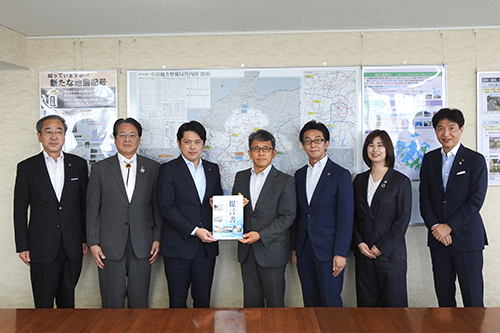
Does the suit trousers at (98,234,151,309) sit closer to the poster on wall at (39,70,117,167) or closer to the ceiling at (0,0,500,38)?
the poster on wall at (39,70,117,167)

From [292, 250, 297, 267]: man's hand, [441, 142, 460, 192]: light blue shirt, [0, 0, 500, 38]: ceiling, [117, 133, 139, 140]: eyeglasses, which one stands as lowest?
[292, 250, 297, 267]: man's hand

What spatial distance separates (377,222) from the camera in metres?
3.03

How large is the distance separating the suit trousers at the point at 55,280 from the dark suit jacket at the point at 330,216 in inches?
83.8

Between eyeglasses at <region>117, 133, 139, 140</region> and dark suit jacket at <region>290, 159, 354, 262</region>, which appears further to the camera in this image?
eyeglasses at <region>117, 133, 139, 140</region>

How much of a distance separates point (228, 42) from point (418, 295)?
127 inches

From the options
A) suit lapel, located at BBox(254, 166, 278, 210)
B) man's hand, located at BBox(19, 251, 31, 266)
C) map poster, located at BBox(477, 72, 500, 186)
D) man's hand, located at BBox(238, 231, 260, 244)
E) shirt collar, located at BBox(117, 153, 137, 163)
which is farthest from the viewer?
map poster, located at BBox(477, 72, 500, 186)

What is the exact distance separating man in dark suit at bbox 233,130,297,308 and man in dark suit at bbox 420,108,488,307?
4.13ft

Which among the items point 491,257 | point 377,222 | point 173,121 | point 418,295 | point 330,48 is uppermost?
point 330,48

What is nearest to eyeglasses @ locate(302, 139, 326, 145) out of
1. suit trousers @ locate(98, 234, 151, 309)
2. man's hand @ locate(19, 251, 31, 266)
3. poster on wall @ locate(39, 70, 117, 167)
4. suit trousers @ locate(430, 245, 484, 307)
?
suit trousers @ locate(430, 245, 484, 307)

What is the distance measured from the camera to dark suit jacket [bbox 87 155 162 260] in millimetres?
3131

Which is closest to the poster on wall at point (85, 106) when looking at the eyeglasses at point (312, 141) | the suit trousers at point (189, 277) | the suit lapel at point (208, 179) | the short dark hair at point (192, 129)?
the short dark hair at point (192, 129)

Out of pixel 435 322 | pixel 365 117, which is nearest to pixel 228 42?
pixel 365 117

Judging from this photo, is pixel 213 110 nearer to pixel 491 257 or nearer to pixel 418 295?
pixel 418 295

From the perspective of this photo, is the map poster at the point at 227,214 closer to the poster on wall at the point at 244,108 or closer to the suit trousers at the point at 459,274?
the poster on wall at the point at 244,108
